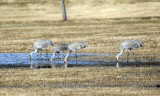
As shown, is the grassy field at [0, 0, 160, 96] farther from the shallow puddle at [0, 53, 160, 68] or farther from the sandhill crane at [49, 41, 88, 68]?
the sandhill crane at [49, 41, 88, 68]

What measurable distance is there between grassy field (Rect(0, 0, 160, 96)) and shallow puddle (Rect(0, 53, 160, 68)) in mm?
1382

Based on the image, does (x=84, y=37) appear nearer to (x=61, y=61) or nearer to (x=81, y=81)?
(x=61, y=61)

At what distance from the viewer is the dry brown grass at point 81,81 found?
13.6m

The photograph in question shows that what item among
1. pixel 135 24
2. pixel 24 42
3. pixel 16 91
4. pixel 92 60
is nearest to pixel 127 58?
pixel 92 60

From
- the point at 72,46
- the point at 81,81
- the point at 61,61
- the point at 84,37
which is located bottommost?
the point at 84,37

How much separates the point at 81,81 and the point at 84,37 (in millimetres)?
15679

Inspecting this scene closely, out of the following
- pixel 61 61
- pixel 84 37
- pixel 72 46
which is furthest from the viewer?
pixel 84 37

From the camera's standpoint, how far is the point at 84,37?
31.0 metres

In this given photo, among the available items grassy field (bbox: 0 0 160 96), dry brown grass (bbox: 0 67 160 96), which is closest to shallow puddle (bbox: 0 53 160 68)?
grassy field (bbox: 0 0 160 96)

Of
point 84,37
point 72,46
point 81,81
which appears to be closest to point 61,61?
point 72,46

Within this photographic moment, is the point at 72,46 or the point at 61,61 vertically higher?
the point at 72,46

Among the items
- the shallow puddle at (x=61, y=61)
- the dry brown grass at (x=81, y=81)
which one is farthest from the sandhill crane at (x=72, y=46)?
the dry brown grass at (x=81, y=81)

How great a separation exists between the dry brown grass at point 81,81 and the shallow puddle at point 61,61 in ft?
5.02

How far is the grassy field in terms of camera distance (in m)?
14.3
